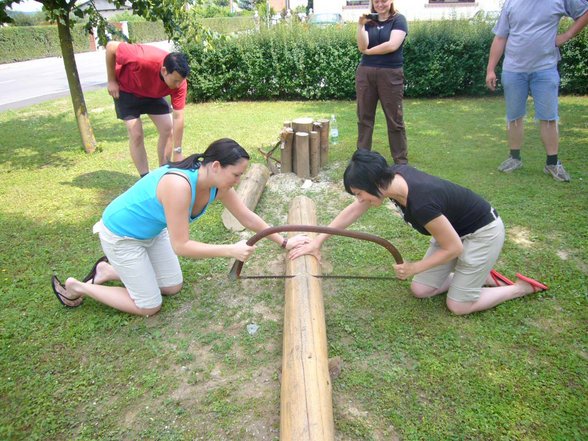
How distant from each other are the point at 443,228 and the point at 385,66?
3170 millimetres

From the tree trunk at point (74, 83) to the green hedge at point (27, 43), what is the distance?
2172cm

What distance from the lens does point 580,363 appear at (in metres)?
2.63

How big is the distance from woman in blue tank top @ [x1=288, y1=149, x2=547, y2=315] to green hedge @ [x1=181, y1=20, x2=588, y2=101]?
829cm

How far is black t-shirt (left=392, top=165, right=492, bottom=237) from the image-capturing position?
8.26ft

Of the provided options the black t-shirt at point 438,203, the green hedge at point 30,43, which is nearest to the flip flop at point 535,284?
the black t-shirt at point 438,203

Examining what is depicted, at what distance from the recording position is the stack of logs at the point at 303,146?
5.43m

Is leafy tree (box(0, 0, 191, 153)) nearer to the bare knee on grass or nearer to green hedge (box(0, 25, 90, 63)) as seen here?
the bare knee on grass

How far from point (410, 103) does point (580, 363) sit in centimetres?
A: 844

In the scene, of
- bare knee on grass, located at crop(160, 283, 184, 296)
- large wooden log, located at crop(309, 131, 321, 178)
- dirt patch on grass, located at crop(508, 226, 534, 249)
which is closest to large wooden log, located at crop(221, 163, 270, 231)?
large wooden log, located at crop(309, 131, 321, 178)

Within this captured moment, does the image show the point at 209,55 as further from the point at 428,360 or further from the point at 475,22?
the point at 428,360

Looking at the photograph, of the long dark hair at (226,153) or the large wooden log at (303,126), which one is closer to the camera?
the long dark hair at (226,153)

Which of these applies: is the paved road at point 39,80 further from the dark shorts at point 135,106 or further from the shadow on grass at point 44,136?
the dark shorts at point 135,106

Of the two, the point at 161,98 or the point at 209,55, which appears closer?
the point at 161,98

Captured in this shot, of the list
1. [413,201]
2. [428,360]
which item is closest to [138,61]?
[413,201]
